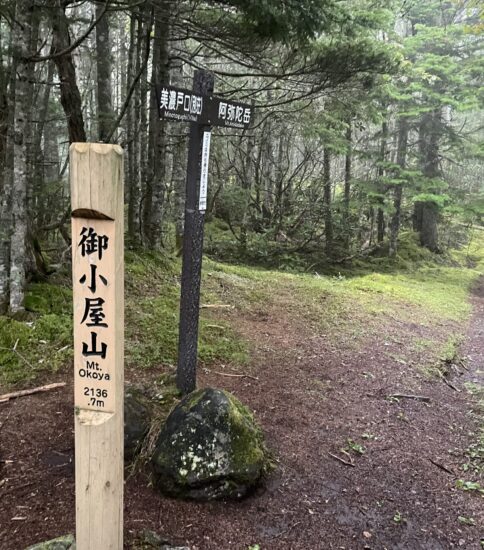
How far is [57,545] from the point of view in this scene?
257 cm

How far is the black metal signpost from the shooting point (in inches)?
140

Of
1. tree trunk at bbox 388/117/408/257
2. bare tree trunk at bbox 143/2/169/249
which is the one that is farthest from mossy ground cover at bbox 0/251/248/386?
tree trunk at bbox 388/117/408/257

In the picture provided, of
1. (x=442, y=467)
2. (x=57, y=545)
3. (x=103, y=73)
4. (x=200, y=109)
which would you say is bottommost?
(x=442, y=467)

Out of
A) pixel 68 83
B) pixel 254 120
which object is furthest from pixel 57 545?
pixel 254 120

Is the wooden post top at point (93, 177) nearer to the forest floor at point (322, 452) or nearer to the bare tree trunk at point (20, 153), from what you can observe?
the forest floor at point (322, 452)

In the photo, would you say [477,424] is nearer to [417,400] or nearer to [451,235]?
[417,400]

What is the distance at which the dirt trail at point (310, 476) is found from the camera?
3.07 meters

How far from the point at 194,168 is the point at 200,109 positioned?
0.47m

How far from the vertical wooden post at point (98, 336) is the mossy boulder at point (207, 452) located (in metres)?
0.88

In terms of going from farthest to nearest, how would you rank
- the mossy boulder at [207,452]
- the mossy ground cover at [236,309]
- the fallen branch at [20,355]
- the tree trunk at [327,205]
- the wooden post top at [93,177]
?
the tree trunk at [327,205]
the mossy ground cover at [236,309]
the fallen branch at [20,355]
the mossy boulder at [207,452]
the wooden post top at [93,177]

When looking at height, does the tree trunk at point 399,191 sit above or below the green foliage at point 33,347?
above

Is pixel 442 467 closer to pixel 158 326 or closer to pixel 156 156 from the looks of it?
pixel 158 326

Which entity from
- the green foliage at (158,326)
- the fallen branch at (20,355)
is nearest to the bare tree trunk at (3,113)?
the fallen branch at (20,355)

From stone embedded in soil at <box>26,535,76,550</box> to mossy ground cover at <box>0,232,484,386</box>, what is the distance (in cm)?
219
